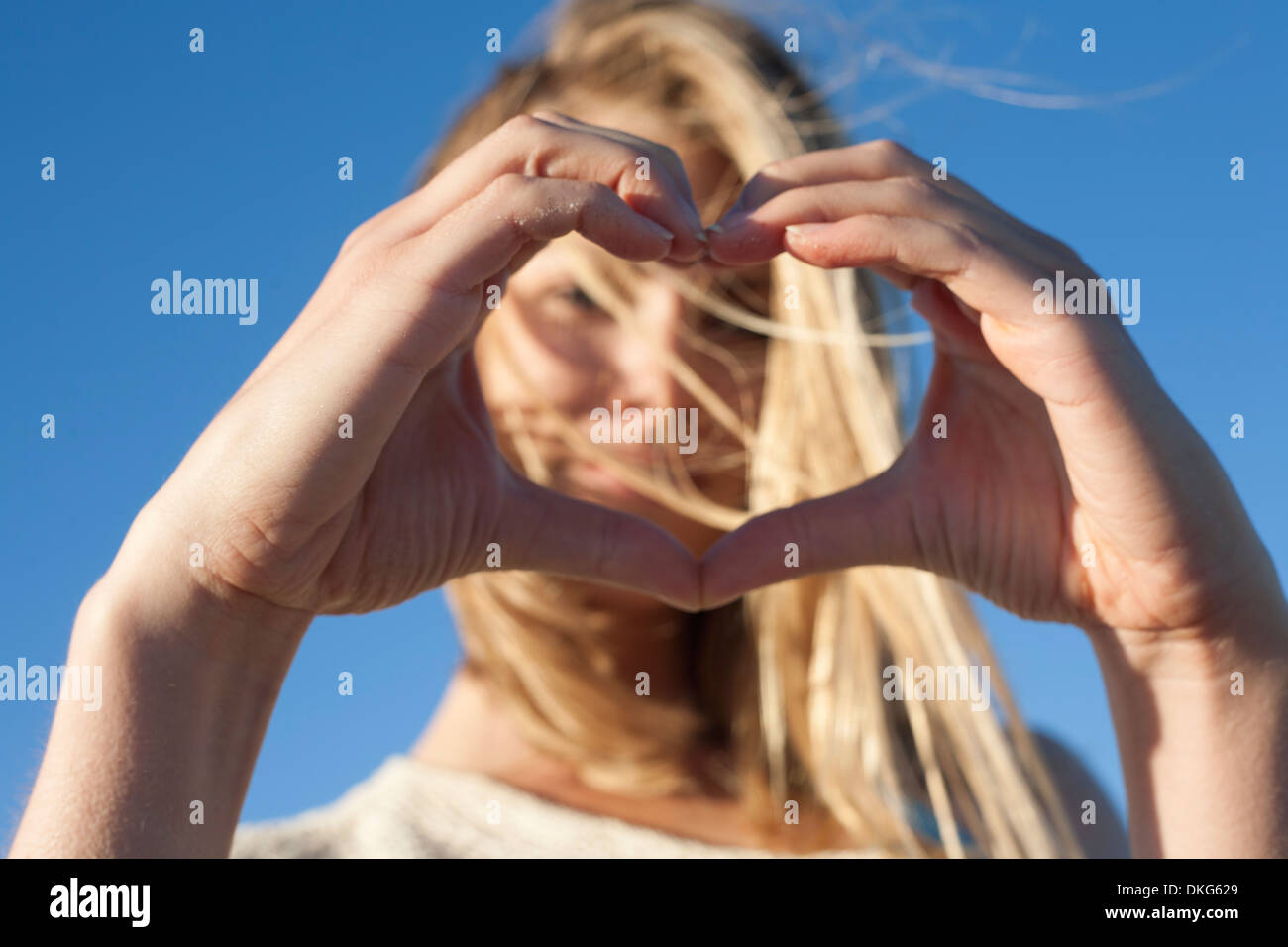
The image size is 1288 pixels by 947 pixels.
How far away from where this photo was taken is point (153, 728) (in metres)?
1.70

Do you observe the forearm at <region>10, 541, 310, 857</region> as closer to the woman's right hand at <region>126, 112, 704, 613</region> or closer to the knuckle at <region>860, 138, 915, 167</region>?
the woman's right hand at <region>126, 112, 704, 613</region>

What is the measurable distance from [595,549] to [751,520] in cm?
30

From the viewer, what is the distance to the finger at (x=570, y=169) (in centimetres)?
170

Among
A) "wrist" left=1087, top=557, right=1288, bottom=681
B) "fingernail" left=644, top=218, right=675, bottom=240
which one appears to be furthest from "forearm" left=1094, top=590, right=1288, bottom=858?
"fingernail" left=644, top=218, right=675, bottom=240

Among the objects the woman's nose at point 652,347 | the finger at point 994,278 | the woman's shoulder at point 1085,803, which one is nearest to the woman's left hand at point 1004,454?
the finger at point 994,278

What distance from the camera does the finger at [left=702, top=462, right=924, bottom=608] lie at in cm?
200

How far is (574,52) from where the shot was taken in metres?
4.18

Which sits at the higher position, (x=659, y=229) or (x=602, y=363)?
(x=602, y=363)

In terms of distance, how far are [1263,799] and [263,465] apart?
181 cm

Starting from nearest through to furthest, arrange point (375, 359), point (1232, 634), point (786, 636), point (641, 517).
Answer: point (375, 359)
point (1232, 634)
point (641, 517)
point (786, 636)

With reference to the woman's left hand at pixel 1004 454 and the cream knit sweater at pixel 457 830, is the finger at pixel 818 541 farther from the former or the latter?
the cream knit sweater at pixel 457 830

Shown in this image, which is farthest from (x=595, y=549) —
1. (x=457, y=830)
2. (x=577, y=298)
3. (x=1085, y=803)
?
(x=1085, y=803)

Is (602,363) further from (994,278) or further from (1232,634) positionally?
(1232,634)
